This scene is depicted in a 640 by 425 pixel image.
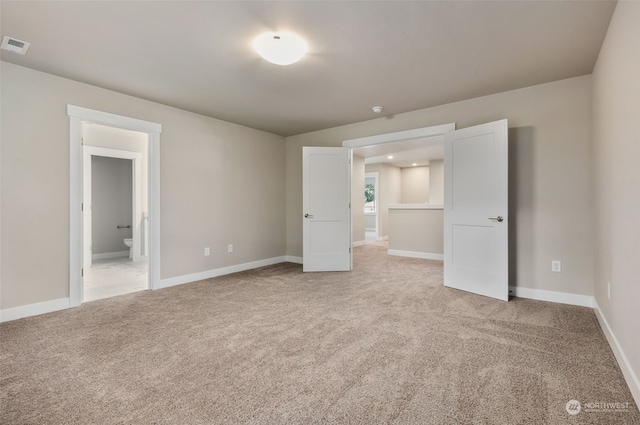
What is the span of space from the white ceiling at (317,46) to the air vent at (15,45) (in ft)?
0.20

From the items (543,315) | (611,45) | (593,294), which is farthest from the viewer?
(593,294)

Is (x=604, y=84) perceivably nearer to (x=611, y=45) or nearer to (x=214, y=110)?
(x=611, y=45)

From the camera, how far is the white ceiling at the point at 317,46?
210 cm

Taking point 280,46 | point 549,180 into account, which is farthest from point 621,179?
point 280,46

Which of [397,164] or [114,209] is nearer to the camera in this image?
[114,209]

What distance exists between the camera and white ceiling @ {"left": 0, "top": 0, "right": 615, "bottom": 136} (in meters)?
2.10

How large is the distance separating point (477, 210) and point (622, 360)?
197cm

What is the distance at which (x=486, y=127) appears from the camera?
11.5 ft

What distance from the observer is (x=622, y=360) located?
190 cm

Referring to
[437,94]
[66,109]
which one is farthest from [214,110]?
[437,94]

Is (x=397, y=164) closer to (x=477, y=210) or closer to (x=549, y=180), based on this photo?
(x=477, y=210)

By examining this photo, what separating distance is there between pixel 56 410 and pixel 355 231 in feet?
22.7

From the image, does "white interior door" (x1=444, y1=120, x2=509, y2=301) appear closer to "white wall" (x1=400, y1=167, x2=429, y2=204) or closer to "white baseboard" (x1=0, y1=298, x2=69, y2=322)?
"white baseboard" (x1=0, y1=298, x2=69, y2=322)

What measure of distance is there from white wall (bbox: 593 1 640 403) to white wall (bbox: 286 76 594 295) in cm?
51
